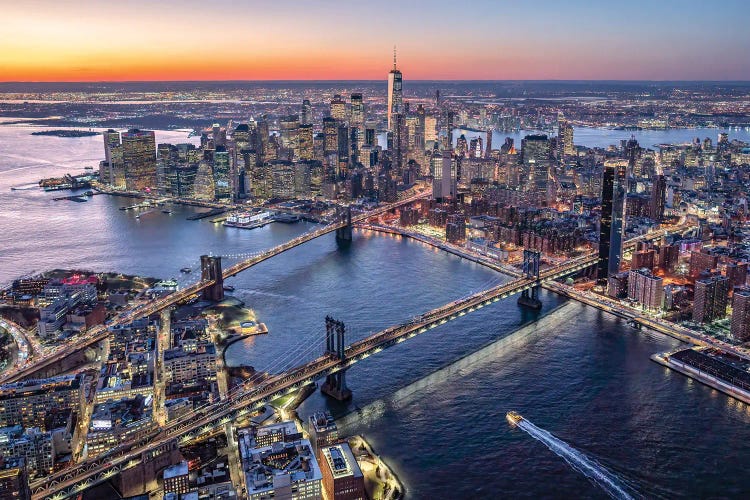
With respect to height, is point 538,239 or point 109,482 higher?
point 538,239

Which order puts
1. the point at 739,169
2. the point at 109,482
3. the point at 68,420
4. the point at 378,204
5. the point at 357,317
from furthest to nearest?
1. the point at 739,169
2. the point at 378,204
3. the point at 357,317
4. the point at 68,420
5. the point at 109,482

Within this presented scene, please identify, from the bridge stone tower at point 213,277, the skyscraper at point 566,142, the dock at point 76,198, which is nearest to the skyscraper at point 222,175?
the dock at point 76,198

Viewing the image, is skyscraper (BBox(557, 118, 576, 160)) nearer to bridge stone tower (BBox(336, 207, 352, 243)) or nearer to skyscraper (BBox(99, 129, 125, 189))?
bridge stone tower (BBox(336, 207, 352, 243))


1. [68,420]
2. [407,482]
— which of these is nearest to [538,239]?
[407,482]

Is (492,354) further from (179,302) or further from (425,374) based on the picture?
(179,302)

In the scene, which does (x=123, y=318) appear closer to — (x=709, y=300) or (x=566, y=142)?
(x=709, y=300)
